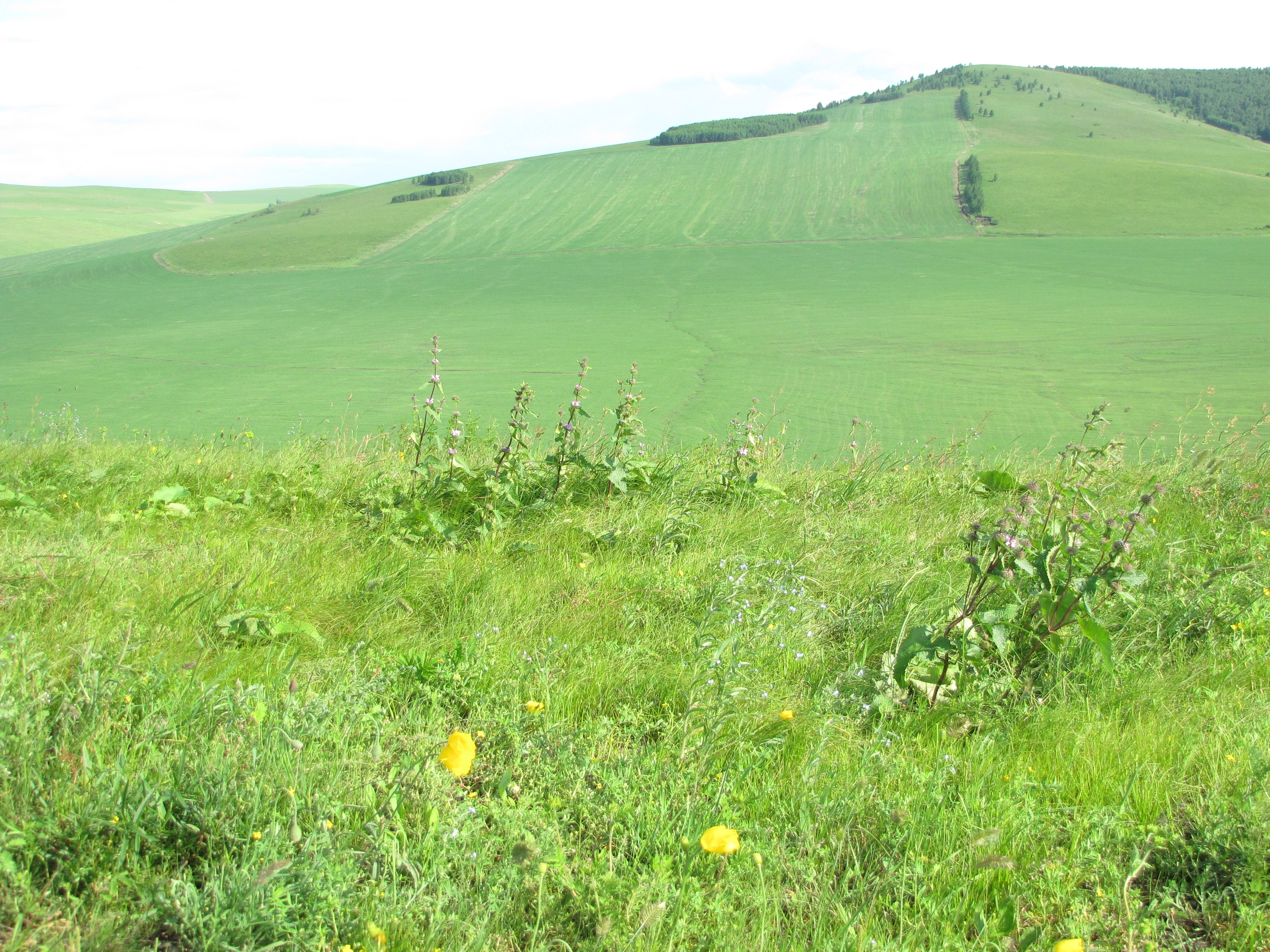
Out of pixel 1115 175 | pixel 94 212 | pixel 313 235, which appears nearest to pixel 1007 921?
pixel 313 235

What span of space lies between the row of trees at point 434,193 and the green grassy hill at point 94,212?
3129 centimetres

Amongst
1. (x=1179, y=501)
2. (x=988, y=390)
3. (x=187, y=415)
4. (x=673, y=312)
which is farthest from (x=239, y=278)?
(x=1179, y=501)

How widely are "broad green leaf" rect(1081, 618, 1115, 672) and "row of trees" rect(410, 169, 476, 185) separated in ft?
253

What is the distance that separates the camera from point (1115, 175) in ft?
192

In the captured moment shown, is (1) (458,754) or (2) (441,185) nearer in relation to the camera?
(1) (458,754)

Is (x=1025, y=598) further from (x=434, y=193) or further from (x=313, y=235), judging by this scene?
(x=434, y=193)

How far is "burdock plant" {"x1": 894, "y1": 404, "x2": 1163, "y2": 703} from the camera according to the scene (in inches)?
108

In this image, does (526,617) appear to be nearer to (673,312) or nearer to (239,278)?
(673,312)

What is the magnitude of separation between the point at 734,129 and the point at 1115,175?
139 ft

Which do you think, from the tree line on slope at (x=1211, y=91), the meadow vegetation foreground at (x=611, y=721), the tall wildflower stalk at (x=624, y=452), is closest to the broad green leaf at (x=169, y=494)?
the meadow vegetation foreground at (x=611, y=721)

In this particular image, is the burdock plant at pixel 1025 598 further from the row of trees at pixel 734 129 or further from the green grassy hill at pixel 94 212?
the row of trees at pixel 734 129

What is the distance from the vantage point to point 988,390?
1819cm

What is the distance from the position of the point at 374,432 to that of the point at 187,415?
5.49m

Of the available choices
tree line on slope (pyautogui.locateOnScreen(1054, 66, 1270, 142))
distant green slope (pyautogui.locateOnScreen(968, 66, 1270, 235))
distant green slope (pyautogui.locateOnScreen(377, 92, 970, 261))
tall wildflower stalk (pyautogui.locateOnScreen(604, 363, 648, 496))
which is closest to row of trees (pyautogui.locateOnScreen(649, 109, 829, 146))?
distant green slope (pyautogui.locateOnScreen(377, 92, 970, 261))
